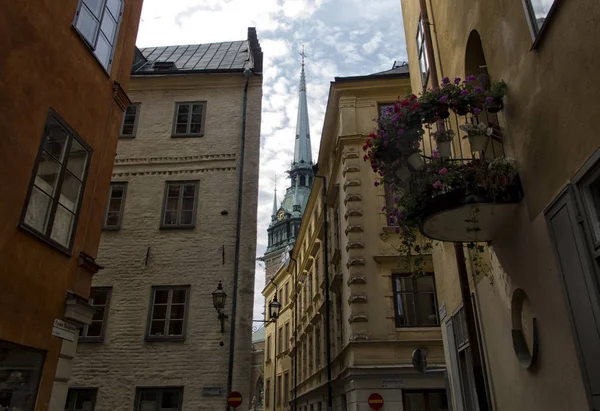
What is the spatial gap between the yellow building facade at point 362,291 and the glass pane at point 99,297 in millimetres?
7524

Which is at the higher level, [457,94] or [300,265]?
[300,265]

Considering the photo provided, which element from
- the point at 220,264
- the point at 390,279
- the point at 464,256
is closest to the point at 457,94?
the point at 464,256

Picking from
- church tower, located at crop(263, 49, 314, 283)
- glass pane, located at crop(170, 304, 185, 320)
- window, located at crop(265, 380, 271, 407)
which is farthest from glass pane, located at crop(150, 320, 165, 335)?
church tower, located at crop(263, 49, 314, 283)

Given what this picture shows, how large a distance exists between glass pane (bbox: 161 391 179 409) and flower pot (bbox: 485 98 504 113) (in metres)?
11.2

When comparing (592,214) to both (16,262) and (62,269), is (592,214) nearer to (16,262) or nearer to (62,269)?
(16,262)

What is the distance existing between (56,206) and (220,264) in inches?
287

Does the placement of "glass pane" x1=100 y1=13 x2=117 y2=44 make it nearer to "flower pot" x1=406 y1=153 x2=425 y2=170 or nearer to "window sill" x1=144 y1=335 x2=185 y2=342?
"flower pot" x1=406 y1=153 x2=425 y2=170

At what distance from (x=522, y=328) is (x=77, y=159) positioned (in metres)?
7.29

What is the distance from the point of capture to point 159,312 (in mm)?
14312

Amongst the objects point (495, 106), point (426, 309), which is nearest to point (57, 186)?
point (495, 106)

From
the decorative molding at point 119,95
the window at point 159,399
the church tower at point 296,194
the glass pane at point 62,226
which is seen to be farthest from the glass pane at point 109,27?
the church tower at point 296,194

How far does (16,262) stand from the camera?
676 cm

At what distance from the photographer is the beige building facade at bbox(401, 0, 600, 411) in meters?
3.91

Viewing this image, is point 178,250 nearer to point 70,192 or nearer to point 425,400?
point 70,192
